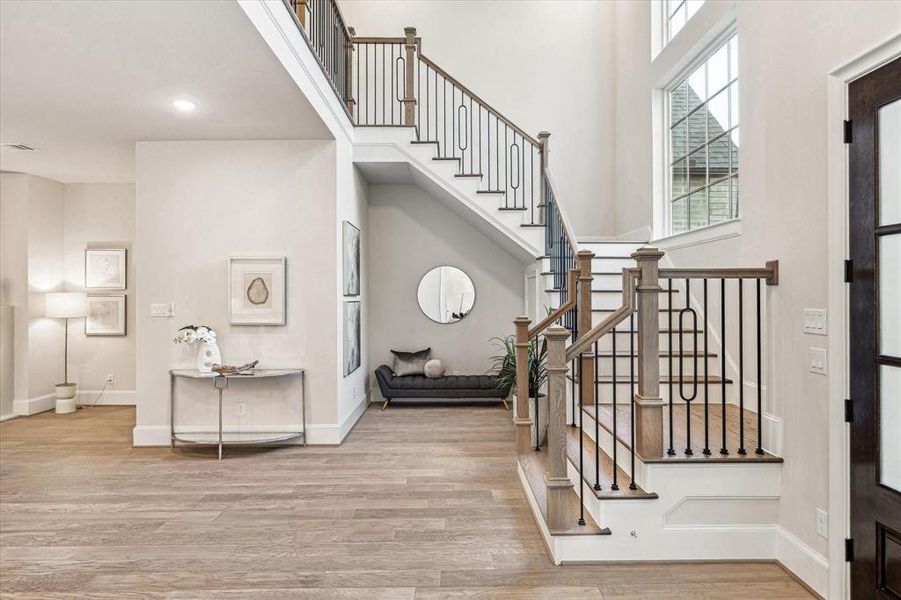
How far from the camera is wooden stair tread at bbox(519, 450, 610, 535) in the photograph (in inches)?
108

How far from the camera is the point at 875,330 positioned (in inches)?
86.2

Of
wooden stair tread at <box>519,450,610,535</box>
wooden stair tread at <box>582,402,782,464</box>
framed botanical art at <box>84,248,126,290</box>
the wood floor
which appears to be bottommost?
the wood floor

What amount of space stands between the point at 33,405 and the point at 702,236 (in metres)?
7.53

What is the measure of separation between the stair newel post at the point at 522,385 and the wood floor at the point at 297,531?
31 centimetres

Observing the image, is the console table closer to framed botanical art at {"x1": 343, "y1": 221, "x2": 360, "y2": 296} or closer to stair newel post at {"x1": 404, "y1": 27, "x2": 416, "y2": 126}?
framed botanical art at {"x1": 343, "y1": 221, "x2": 360, "y2": 296}

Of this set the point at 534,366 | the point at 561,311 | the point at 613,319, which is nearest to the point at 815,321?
the point at 613,319

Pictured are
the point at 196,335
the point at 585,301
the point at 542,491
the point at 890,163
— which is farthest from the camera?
the point at 196,335

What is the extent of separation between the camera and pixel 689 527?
2775 mm

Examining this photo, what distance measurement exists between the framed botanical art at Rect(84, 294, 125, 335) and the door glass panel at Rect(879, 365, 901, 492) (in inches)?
295

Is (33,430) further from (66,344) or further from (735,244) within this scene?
(735,244)

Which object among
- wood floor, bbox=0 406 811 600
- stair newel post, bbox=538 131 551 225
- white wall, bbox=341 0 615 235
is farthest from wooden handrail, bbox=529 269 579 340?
white wall, bbox=341 0 615 235

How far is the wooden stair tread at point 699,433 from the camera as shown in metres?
2.75

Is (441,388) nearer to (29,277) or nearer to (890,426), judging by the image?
(890,426)

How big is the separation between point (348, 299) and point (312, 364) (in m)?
0.84
